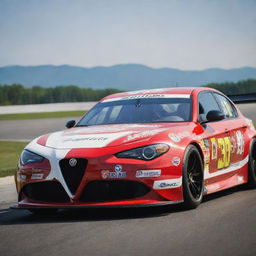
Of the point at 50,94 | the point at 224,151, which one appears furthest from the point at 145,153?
the point at 50,94

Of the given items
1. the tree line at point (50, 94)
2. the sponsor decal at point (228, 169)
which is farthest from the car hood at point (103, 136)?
the tree line at point (50, 94)

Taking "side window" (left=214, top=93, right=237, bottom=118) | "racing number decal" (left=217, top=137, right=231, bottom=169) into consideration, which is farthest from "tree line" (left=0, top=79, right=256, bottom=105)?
"racing number decal" (left=217, top=137, right=231, bottom=169)

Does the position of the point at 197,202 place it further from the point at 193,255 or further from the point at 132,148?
the point at 193,255

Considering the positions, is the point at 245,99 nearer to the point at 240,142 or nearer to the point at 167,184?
the point at 240,142

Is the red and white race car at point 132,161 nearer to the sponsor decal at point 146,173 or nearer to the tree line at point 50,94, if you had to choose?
the sponsor decal at point 146,173

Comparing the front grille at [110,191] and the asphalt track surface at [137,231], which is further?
the front grille at [110,191]

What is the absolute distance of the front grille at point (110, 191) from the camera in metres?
6.29

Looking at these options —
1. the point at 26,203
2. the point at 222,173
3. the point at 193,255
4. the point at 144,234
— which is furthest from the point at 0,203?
the point at 193,255

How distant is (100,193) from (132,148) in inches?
21.6

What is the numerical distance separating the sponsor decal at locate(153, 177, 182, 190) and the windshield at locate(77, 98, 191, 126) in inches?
46.2

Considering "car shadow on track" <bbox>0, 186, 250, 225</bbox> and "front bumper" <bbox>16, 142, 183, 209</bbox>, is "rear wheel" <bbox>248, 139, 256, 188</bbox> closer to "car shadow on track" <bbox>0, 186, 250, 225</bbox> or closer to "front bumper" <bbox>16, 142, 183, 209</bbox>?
"car shadow on track" <bbox>0, 186, 250, 225</bbox>

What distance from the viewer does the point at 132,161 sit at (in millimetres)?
6254

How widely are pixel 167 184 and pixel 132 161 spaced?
1.43ft

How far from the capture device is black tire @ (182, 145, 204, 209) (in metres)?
6.53
